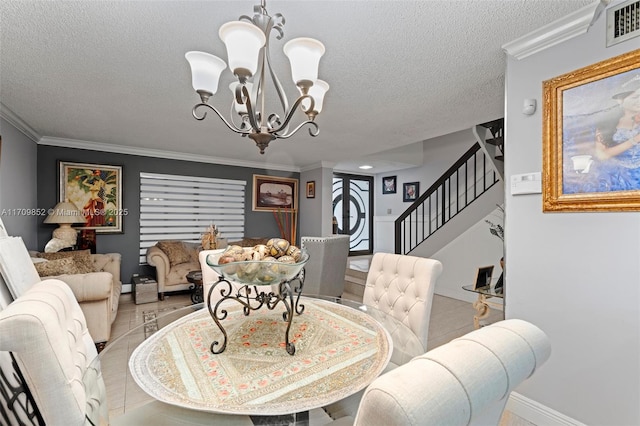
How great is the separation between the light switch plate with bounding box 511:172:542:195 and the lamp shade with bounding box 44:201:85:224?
16.4 feet

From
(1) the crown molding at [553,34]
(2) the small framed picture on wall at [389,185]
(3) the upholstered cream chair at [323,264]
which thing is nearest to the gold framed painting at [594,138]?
(1) the crown molding at [553,34]

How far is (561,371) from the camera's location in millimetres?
1657

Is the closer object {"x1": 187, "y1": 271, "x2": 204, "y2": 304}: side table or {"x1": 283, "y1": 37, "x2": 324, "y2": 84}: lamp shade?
{"x1": 283, "y1": 37, "x2": 324, "y2": 84}: lamp shade

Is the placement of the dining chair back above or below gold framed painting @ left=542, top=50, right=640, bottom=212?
below

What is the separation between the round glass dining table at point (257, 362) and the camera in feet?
2.88

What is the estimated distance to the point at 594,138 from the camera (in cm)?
154

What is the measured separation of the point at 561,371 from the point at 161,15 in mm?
3006

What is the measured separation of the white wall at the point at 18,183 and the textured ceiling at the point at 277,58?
1.03 feet

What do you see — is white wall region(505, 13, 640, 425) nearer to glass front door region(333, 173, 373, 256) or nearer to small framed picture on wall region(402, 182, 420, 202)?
small framed picture on wall region(402, 182, 420, 202)

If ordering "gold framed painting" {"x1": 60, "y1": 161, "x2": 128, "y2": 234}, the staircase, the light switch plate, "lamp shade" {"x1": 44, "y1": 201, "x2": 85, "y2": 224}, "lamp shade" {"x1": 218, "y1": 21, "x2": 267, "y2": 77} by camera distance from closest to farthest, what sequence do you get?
"lamp shade" {"x1": 218, "y1": 21, "x2": 267, "y2": 77}, the light switch plate, the staircase, "lamp shade" {"x1": 44, "y1": 201, "x2": 85, "y2": 224}, "gold framed painting" {"x1": 60, "y1": 161, "x2": 128, "y2": 234}

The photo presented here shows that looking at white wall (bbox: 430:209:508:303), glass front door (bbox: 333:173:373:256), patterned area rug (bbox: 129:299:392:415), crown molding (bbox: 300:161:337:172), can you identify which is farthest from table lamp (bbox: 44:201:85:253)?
white wall (bbox: 430:209:508:303)

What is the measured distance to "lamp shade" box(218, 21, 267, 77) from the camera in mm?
1183

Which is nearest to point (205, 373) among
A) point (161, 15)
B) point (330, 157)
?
point (161, 15)

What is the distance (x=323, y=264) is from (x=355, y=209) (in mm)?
4132
